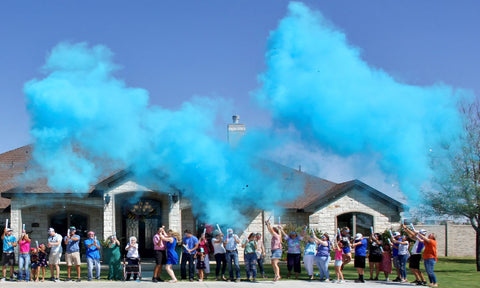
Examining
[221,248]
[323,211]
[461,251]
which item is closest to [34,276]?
[221,248]

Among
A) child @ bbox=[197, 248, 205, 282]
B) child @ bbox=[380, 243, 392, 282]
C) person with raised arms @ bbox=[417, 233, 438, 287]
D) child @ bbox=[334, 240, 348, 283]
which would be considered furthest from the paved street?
child @ bbox=[380, 243, 392, 282]

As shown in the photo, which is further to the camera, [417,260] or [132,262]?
[132,262]

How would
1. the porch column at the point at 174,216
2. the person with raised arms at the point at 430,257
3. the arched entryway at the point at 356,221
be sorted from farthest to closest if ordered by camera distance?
the arched entryway at the point at 356,221, the porch column at the point at 174,216, the person with raised arms at the point at 430,257

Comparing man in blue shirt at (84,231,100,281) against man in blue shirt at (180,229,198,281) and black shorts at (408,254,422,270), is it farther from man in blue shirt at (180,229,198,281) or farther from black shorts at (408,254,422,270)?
black shorts at (408,254,422,270)

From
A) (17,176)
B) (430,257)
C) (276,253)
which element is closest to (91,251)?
(276,253)

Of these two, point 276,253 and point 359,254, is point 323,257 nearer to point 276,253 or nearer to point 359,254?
point 359,254

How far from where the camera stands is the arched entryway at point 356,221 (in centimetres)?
2514

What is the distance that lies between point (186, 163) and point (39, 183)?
255 inches

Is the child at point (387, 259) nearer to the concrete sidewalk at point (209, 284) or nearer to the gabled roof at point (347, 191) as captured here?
the concrete sidewalk at point (209, 284)

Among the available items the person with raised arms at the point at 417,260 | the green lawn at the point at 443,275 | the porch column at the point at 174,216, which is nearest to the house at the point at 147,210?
the porch column at the point at 174,216

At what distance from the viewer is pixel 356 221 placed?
25.2 meters

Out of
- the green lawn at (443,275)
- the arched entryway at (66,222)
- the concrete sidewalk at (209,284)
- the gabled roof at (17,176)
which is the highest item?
the gabled roof at (17,176)

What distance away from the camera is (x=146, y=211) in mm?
24719

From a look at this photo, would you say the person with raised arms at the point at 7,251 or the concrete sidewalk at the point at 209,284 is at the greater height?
the person with raised arms at the point at 7,251
